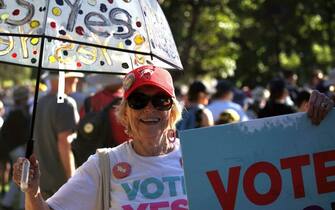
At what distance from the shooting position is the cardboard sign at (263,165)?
118 inches

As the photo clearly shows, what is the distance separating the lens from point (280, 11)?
2091 cm

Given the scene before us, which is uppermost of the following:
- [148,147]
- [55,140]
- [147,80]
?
[55,140]

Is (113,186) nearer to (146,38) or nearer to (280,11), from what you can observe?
(146,38)

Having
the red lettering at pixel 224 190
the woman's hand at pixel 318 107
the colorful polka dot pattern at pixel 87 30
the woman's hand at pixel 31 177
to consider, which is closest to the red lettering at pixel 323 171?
the woman's hand at pixel 318 107

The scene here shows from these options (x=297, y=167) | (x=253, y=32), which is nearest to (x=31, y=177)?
(x=297, y=167)

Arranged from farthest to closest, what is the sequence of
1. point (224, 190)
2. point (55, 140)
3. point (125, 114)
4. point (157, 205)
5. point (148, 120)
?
1. point (55, 140)
2. point (125, 114)
3. point (148, 120)
4. point (157, 205)
5. point (224, 190)

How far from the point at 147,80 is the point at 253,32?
1949 cm

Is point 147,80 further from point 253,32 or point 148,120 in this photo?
point 253,32

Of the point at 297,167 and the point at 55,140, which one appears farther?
the point at 55,140

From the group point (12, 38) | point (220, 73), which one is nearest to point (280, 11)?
point (220, 73)

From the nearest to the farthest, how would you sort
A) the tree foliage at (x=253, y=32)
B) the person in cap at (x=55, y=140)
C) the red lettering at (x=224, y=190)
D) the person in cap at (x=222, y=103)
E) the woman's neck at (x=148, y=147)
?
the red lettering at (x=224, y=190) → the woman's neck at (x=148, y=147) → the person in cap at (x=55, y=140) → the person in cap at (x=222, y=103) → the tree foliage at (x=253, y=32)

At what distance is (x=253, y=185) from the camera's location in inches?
119

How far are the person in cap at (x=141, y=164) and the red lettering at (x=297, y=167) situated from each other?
48 cm

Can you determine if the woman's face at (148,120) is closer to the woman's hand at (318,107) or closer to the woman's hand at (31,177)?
the woman's hand at (31,177)
